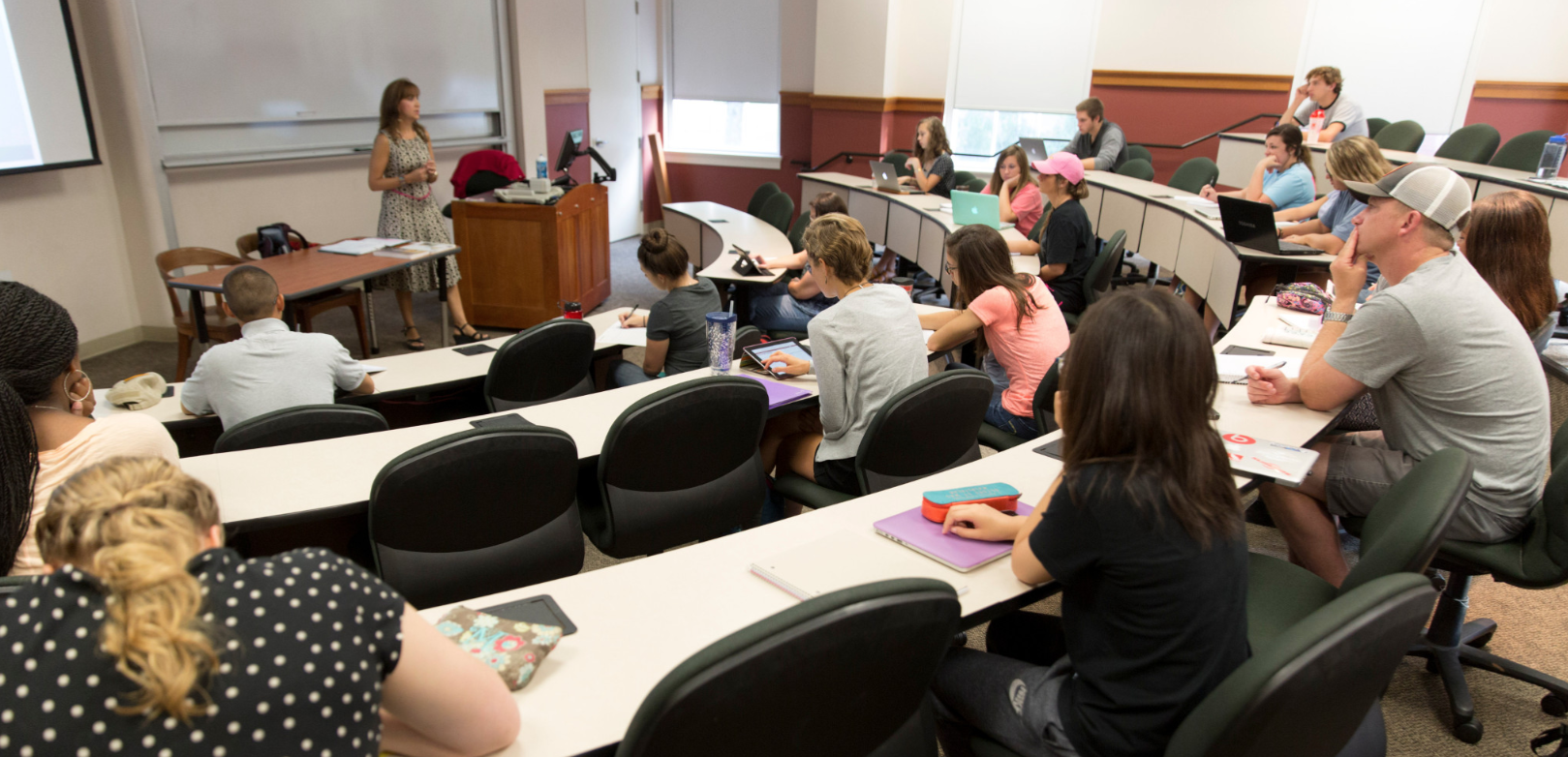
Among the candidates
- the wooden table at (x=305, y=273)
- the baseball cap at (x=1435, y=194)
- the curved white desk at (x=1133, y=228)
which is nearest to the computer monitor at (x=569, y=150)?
the wooden table at (x=305, y=273)

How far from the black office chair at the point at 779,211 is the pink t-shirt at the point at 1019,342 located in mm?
3542

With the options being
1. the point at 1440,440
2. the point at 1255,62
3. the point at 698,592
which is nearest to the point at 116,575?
the point at 698,592

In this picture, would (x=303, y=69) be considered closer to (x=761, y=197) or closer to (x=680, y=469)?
(x=761, y=197)

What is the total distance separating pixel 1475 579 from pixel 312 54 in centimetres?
667

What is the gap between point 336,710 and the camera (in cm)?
90

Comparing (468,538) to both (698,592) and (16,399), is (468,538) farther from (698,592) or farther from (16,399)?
(16,399)

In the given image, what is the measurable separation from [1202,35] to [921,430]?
773cm

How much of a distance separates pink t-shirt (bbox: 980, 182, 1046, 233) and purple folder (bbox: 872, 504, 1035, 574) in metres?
4.27

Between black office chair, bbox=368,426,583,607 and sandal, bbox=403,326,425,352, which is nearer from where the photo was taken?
black office chair, bbox=368,426,583,607

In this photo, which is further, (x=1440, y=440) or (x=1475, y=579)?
(x=1475, y=579)

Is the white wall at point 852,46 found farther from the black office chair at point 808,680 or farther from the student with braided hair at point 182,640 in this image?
the student with braided hair at point 182,640

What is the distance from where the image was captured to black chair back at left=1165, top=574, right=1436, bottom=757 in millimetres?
1083

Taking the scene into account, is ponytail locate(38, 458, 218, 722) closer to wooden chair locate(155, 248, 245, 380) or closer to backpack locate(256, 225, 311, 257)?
wooden chair locate(155, 248, 245, 380)

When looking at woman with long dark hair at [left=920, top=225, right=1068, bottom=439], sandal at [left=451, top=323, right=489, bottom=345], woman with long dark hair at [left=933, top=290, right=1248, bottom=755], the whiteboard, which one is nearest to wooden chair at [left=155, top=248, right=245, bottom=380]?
the whiteboard
